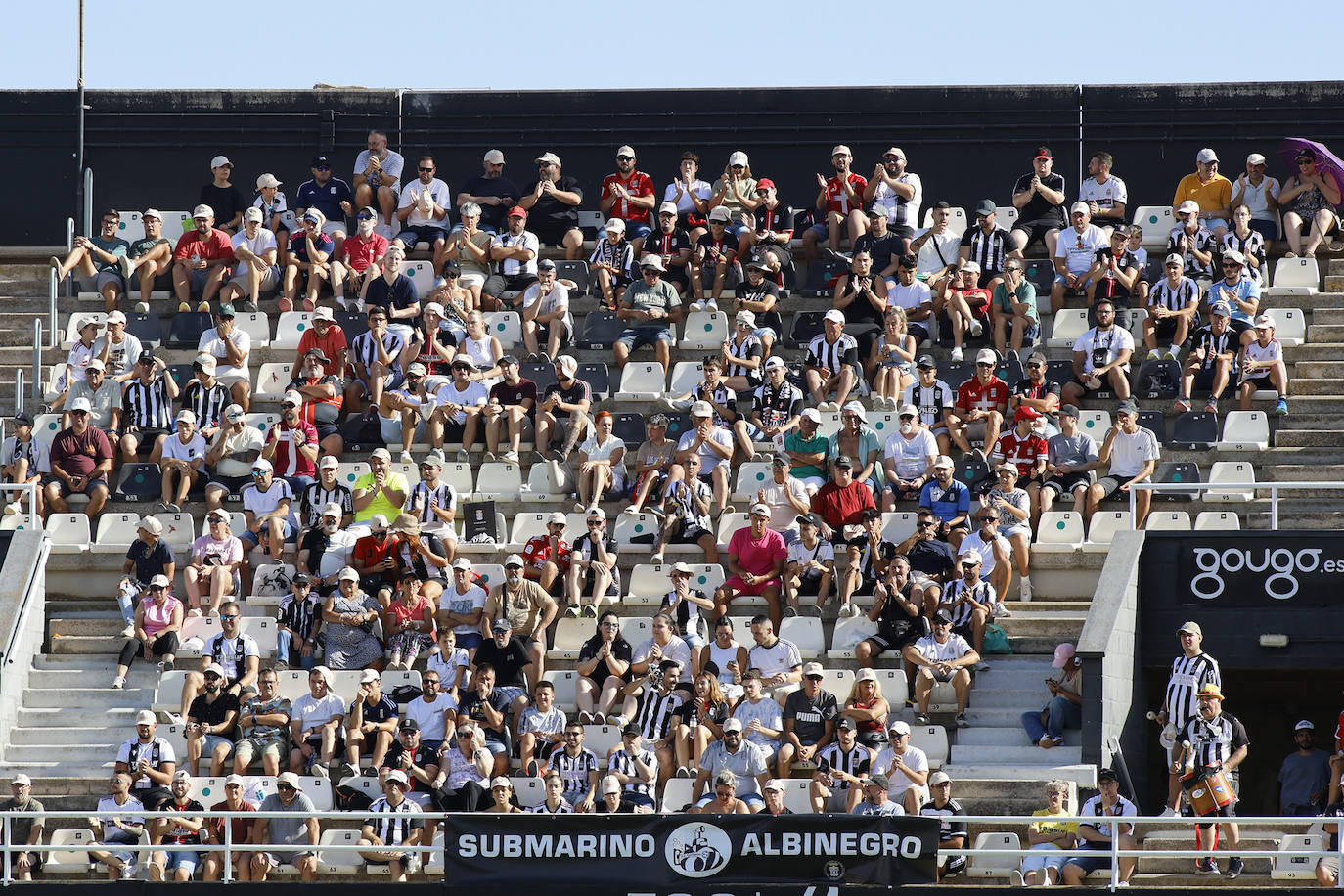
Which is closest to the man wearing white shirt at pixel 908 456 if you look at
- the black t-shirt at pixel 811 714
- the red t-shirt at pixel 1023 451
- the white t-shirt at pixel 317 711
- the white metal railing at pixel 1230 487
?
the red t-shirt at pixel 1023 451

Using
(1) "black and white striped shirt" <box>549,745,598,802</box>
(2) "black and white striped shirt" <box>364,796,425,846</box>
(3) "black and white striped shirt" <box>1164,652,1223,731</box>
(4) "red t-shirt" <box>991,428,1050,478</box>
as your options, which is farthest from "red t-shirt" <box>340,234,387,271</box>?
(3) "black and white striped shirt" <box>1164,652,1223,731</box>

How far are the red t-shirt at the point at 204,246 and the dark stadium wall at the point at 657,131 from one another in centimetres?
280

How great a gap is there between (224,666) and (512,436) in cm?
369

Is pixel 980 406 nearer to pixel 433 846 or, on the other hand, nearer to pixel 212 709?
pixel 433 846

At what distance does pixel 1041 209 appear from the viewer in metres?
21.8

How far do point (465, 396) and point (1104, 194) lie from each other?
268 inches

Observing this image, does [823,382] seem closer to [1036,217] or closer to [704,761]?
[1036,217]

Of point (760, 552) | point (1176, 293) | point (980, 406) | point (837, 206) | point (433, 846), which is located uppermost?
point (837, 206)

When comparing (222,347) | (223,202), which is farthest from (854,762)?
(223,202)

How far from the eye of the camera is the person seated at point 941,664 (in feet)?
55.9

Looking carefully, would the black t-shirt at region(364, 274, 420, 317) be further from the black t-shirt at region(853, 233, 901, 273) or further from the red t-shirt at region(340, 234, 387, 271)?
the black t-shirt at region(853, 233, 901, 273)

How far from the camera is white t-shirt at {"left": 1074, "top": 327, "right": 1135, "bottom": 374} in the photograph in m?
20.0

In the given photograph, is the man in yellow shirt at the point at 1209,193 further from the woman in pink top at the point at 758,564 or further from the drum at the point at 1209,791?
the drum at the point at 1209,791

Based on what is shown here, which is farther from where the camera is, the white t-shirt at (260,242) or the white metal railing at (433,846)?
the white t-shirt at (260,242)
